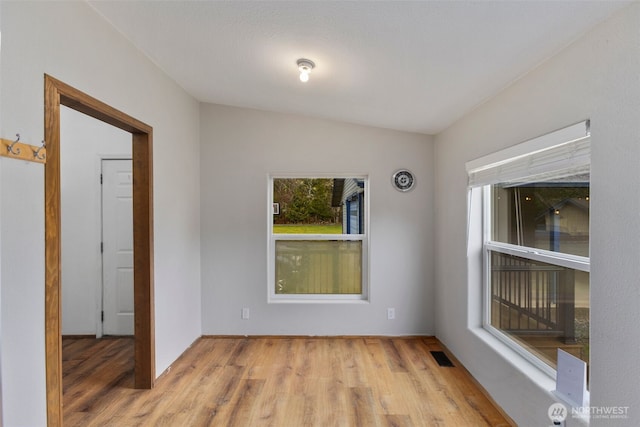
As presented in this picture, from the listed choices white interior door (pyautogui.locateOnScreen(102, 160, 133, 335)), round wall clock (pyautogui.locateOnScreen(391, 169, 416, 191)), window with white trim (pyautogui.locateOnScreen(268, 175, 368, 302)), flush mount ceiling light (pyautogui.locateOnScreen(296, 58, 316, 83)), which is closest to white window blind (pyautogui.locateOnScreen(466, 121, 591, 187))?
round wall clock (pyautogui.locateOnScreen(391, 169, 416, 191))

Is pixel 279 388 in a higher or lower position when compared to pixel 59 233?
lower

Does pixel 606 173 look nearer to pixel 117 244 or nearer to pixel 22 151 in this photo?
pixel 22 151

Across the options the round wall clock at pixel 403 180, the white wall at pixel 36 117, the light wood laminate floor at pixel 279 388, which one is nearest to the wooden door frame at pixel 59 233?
the white wall at pixel 36 117

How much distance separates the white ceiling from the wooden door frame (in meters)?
0.57

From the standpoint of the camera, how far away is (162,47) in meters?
2.17

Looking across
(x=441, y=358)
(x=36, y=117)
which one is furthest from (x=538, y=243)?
(x=36, y=117)

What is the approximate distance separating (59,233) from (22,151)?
0.42 m

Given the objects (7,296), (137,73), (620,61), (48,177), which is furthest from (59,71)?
(620,61)

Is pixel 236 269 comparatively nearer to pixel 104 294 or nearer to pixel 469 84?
pixel 104 294

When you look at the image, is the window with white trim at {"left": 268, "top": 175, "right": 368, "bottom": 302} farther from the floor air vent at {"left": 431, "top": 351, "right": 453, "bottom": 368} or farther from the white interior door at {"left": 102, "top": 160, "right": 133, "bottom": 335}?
the white interior door at {"left": 102, "top": 160, "right": 133, "bottom": 335}

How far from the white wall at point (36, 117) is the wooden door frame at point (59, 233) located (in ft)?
0.11

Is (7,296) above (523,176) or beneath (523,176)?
beneath

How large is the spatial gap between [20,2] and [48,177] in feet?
2.51

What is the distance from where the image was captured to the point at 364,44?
182 centimetres
